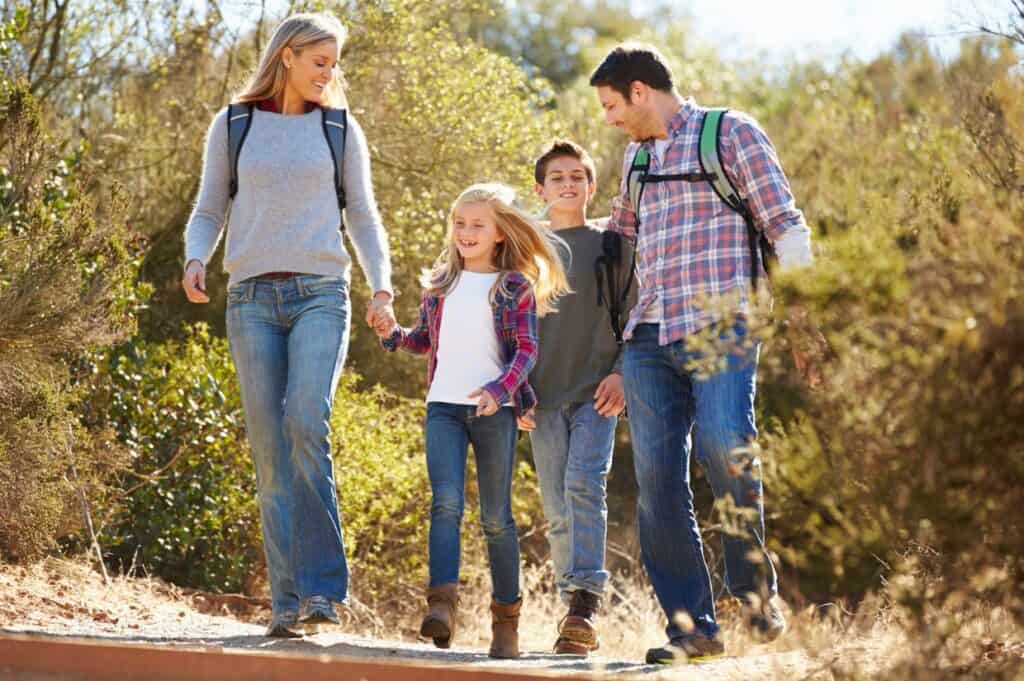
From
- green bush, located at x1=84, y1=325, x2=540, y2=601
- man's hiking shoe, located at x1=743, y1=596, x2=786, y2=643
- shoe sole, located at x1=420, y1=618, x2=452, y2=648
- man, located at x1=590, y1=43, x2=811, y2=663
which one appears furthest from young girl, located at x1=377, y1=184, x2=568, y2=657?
green bush, located at x1=84, y1=325, x2=540, y2=601

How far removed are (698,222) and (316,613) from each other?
1978 millimetres

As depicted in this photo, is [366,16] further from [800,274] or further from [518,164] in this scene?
[800,274]

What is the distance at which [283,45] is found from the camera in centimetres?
578

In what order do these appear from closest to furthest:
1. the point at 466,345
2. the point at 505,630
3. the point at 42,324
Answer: the point at 505,630 → the point at 466,345 → the point at 42,324

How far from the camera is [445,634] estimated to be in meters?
5.31

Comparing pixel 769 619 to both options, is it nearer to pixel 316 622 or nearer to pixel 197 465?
pixel 316 622

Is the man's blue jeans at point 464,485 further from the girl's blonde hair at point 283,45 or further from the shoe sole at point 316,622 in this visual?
the girl's blonde hair at point 283,45

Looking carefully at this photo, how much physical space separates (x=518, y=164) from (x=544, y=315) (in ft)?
19.7

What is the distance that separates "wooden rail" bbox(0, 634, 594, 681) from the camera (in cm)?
377

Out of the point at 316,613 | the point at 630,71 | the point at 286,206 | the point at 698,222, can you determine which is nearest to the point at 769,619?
the point at 698,222

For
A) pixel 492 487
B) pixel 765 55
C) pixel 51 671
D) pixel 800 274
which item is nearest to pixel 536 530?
pixel 492 487

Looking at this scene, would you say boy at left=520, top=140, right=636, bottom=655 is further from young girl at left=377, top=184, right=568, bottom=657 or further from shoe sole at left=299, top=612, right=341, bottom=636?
shoe sole at left=299, top=612, right=341, bottom=636

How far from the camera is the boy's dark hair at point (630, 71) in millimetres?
5609

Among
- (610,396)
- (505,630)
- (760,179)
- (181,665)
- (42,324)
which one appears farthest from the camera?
(42,324)
